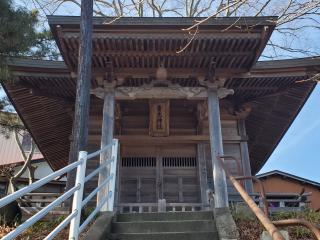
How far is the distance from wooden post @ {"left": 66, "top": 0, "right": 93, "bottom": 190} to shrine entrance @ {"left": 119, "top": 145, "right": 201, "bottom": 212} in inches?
136

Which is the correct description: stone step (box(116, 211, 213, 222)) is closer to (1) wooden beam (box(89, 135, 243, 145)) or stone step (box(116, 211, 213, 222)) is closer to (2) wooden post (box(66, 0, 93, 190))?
(2) wooden post (box(66, 0, 93, 190))

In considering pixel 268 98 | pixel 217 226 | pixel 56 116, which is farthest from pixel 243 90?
pixel 56 116

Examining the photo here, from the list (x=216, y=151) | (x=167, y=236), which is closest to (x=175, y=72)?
(x=216, y=151)

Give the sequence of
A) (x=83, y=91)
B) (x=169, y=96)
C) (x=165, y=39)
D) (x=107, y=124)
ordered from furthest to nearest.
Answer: (x=169, y=96), (x=107, y=124), (x=165, y=39), (x=83, y=91)

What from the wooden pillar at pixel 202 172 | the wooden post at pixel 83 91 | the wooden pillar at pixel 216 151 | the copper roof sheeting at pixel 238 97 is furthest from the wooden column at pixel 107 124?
the wooden pillar at pixel 202 172

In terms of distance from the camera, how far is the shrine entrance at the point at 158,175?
930 centimetres

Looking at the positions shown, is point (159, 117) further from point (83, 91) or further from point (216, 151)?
point (83, 91)

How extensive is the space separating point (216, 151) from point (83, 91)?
2.87m

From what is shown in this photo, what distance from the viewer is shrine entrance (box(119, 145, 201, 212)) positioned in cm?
930

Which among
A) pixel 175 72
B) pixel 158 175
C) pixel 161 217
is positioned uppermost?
pixel 175 72

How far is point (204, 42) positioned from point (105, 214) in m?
3.74

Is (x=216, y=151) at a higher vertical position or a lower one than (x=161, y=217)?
higher

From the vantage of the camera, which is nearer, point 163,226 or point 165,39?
point 163,226

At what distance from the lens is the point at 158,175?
30.9 feet
